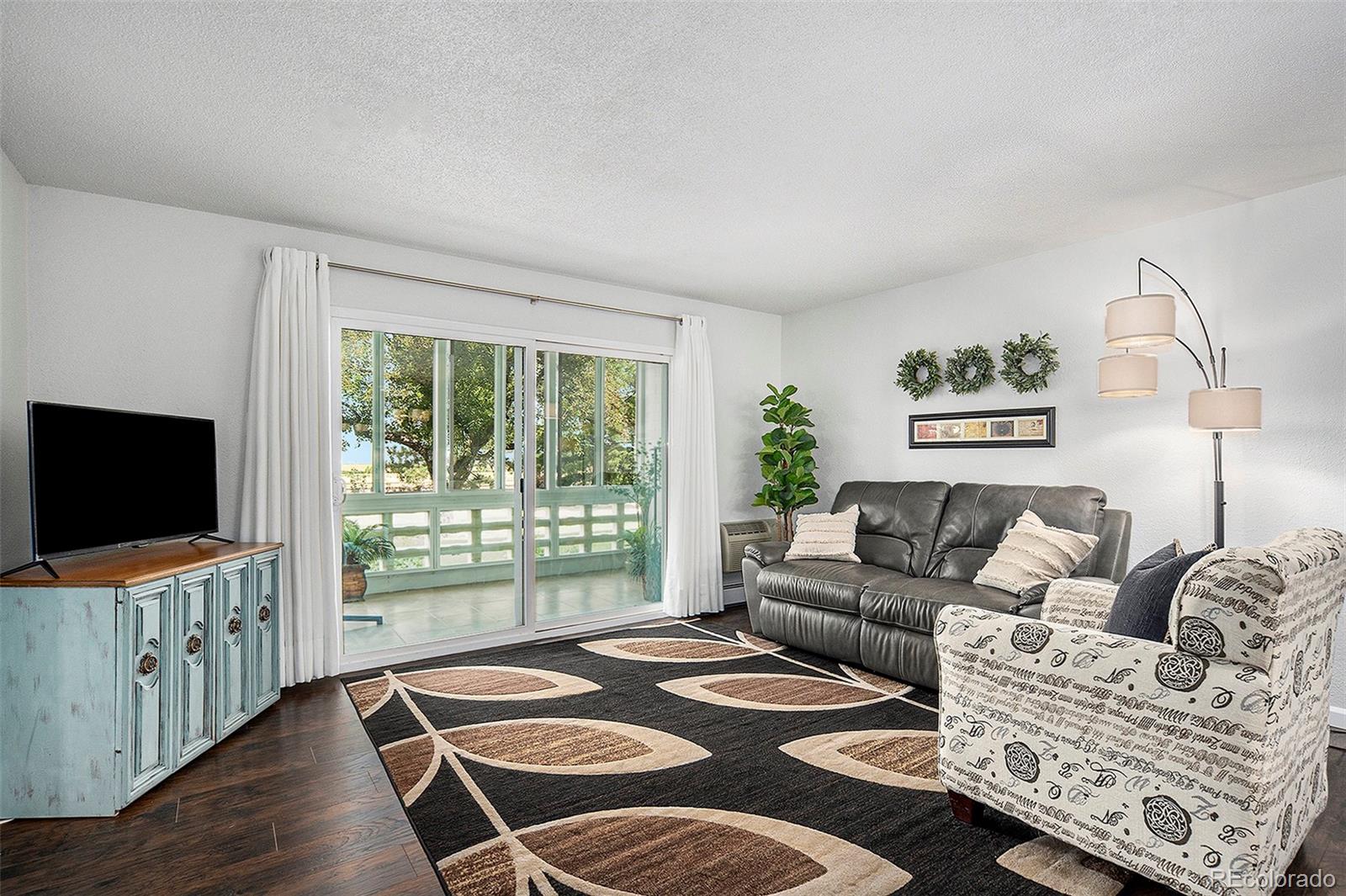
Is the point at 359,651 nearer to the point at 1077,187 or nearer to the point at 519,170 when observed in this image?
the point at 519,170

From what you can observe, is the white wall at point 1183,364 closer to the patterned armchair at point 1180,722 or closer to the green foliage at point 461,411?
the patterned armchair at point 1180,722

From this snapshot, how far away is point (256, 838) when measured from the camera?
2275mm

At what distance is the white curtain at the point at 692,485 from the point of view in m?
5.43

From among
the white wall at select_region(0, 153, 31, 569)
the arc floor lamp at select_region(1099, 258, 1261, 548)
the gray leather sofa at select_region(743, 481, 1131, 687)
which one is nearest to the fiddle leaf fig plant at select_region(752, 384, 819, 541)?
the gray leather sofa at select_region(743, 481, 1131, 687)

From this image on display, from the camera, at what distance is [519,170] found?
3.18 metres

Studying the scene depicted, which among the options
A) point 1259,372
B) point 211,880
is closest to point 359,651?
point 211,880

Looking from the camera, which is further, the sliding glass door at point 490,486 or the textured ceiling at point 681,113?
the sliding glass door at point 490,486

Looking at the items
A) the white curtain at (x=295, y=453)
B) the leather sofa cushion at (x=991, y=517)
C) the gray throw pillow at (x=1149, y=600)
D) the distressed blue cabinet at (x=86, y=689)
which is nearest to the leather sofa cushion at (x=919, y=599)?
the leather sofa cushion at (x=991, y=517)

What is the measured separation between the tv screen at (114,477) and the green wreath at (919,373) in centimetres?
448

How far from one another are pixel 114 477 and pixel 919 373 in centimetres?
486

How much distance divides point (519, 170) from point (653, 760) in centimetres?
269

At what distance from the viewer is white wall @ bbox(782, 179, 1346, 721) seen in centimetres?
331

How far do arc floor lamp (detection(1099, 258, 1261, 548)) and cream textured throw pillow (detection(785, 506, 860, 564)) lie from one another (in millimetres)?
1788

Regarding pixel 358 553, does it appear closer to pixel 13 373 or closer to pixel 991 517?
pixel 13 373
